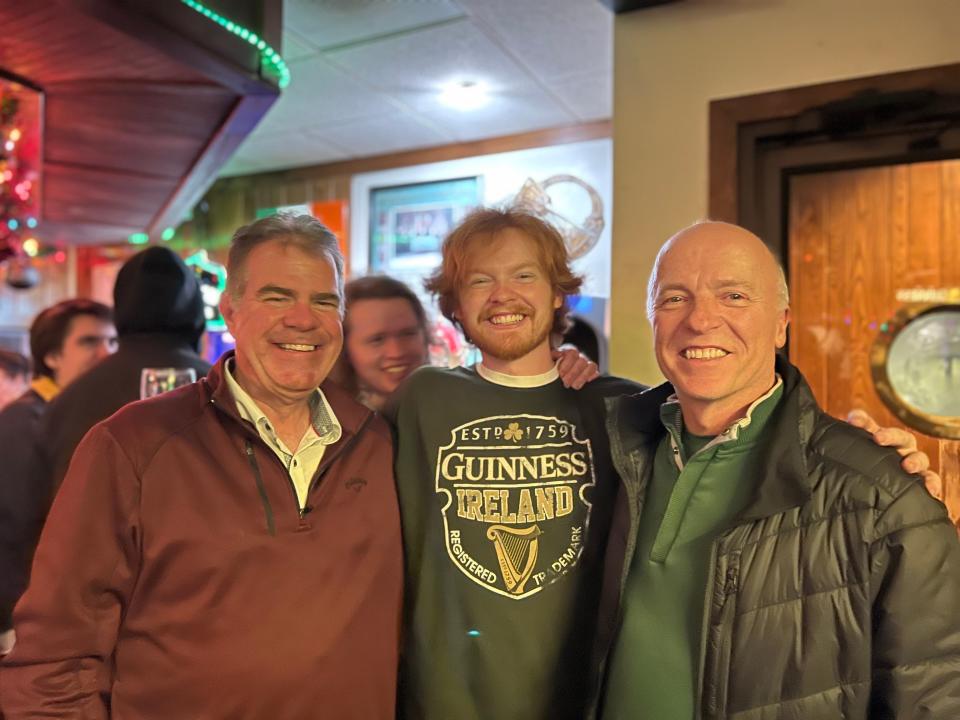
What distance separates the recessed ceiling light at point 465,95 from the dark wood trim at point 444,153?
Result: 1.98ft

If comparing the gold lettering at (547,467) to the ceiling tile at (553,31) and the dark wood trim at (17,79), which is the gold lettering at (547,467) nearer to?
the ceiling tile at (553,31)

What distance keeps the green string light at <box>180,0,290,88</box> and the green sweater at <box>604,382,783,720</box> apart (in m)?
2.14

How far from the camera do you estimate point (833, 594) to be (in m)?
1.12

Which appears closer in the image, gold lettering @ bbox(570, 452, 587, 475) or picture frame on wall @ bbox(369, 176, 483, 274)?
gold lettering @ bbox(570, 452, 587, 475)

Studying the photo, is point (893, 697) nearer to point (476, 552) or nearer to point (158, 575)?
point (476, 552)

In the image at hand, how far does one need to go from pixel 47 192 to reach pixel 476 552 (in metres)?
4.20

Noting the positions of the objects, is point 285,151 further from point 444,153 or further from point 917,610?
point 917,610

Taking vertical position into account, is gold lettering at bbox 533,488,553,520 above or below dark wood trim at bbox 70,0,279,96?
below

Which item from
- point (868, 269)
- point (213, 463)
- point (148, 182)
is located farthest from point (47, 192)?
point (868, 269)

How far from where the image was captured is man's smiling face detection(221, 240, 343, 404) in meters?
1.47

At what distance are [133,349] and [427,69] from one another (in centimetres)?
211

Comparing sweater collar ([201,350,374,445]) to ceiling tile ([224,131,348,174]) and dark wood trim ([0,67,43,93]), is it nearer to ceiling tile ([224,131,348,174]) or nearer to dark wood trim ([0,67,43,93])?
dark wood trim ([0,67,43,93])

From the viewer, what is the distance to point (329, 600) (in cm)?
140

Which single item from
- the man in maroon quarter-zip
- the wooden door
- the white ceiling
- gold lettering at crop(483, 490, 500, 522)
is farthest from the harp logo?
the white ceiling
